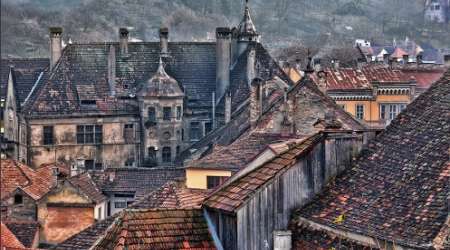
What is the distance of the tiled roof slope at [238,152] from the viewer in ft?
147

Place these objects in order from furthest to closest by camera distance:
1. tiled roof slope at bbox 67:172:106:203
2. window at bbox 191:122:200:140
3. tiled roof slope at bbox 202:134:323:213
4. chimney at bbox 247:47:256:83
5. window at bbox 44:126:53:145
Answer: window at bbox 191:122:200:140
chimney at bbox 247:47:256:83
window at bbox 44:126:53:145
tiled roof slope at bbox 67:172:106:203
tiled roof slope at bbox 202:134:323:213

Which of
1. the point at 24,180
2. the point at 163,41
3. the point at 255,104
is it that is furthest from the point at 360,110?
the point at 255,104

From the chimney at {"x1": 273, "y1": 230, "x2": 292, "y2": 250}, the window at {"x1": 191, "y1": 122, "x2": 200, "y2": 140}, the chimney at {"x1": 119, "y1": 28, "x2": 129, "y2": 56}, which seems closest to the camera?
the chimney at {"x1": 273, "y1": 230, "x2": 292, "y2": 250}

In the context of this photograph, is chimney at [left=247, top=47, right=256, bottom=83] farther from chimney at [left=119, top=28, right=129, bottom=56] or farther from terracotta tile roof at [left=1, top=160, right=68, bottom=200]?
terracotta tile roof at [left=1, top=160, right=68, bottom=200]

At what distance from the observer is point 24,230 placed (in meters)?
53.0

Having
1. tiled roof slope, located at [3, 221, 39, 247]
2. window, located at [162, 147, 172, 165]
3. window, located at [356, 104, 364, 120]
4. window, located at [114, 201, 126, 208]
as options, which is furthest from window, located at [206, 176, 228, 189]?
window, located at [356, 104, 364, 120]

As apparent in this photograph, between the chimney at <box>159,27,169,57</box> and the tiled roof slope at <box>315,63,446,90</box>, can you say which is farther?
the tiled roof slope at <box>315,63,446,90</box>

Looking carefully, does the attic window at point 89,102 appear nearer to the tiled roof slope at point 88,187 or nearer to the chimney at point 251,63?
the chimney at point 251,63

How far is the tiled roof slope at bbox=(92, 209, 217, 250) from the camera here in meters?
18.2

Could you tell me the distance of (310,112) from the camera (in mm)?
45125

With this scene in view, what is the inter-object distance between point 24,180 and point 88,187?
16.0 ft

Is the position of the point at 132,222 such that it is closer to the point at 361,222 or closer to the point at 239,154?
the point at 361,222

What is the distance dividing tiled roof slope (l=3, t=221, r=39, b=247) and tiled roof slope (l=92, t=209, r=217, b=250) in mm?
32358

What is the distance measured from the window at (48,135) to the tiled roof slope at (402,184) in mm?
57532
